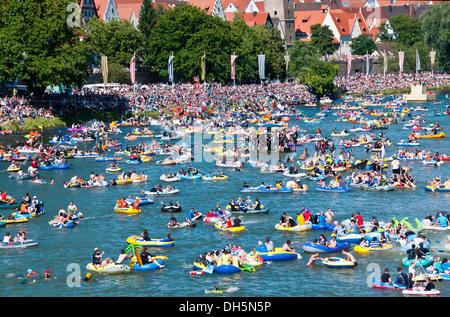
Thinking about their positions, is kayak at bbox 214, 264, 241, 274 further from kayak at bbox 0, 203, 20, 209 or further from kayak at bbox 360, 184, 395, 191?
kayak at bbox 360, 184, 395, 191

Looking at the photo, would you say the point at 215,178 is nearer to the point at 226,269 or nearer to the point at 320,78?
the point at 226,269

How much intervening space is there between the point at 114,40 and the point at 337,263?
106 meters

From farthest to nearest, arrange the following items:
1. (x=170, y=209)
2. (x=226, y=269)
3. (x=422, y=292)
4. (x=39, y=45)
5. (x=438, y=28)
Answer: (x=438, y=28), (x=39, y=45), (x=170, y=209), (x=226, y=269), (x=422, y=292)

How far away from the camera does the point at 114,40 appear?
141 metres

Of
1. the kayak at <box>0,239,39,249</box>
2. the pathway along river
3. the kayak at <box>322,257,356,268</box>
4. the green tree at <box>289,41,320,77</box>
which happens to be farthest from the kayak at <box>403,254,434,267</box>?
the green tree at <box>289,41,320,77</box>

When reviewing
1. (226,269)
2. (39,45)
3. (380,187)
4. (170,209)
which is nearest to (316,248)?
(226,269)

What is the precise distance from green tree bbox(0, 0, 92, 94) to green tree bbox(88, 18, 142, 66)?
102 feet

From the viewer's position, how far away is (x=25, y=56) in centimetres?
10450

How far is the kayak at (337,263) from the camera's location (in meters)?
43.2

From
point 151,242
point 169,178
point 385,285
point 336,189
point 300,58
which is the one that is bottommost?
point 385,285

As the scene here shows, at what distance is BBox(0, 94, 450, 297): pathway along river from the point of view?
1594 inches

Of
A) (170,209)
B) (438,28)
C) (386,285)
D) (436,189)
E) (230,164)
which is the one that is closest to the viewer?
(386,285)

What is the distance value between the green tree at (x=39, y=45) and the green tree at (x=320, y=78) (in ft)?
196
